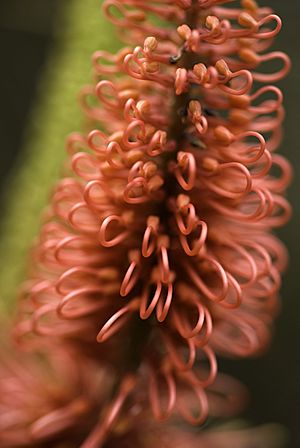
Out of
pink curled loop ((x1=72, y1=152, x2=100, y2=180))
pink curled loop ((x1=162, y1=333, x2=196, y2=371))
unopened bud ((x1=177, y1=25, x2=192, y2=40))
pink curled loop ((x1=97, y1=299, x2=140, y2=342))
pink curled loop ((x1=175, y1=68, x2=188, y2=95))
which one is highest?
unopened bud ((x1=177, y1=25, x2=192, y2=40))

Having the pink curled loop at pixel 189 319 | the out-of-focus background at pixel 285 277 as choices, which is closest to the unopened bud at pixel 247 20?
the pink curled loop at pixel 189 319

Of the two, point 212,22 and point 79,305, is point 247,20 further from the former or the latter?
point 79,305

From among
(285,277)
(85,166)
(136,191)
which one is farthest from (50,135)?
(285,277)

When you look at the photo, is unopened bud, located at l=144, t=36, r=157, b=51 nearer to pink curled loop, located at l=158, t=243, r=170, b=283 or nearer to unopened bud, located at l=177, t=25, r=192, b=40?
unopened bud, located at l=177, t=25, r=192, b=40

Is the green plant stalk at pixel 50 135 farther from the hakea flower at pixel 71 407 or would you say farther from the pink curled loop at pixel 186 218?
the pink curled loop at pixel 186 218

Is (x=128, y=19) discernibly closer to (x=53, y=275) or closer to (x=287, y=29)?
(x=53, y=275)

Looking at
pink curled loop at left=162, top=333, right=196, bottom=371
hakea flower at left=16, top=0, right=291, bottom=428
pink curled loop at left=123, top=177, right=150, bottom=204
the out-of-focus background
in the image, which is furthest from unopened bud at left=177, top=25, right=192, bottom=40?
the out-of-focus background

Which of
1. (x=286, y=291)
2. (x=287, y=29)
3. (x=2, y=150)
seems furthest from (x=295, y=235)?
(x=2, y=150)
